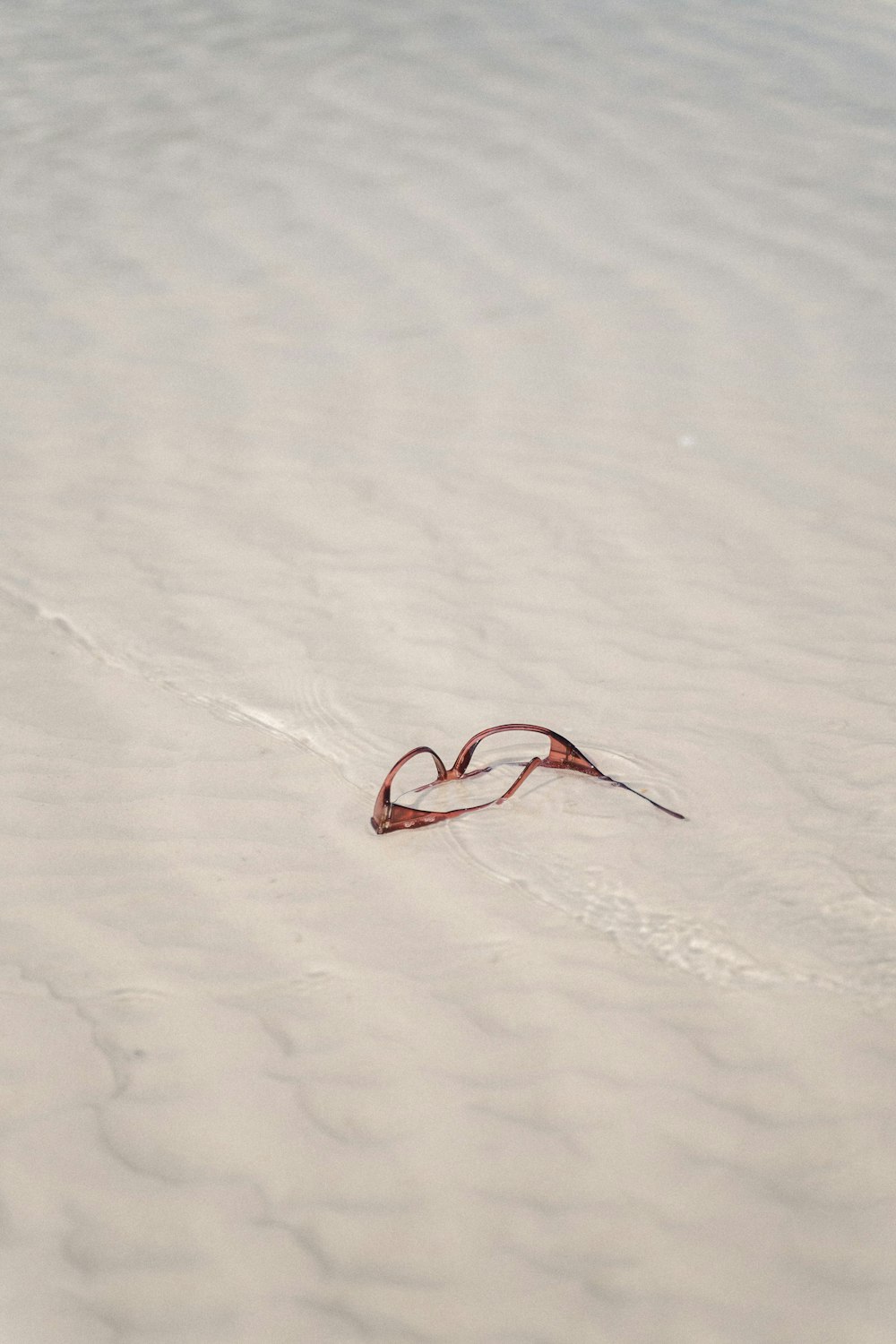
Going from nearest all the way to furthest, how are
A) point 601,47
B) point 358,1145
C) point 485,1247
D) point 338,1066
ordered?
point 485,1247 → point 358,1145 → point 338,1066 → point 601,47

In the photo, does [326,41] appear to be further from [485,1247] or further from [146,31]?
[485,1247]

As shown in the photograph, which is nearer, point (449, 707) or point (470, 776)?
point (470, 776)

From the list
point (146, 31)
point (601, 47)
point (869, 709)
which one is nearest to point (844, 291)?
point (869, 709)

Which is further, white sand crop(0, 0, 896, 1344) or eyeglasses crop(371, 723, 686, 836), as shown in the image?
eyeglasses crop(371, 723, 686, 836)
